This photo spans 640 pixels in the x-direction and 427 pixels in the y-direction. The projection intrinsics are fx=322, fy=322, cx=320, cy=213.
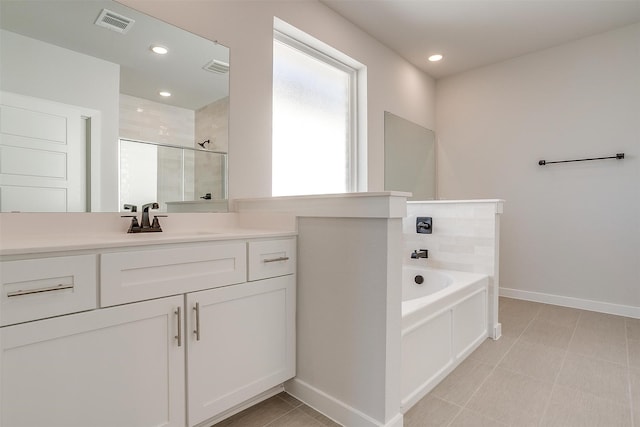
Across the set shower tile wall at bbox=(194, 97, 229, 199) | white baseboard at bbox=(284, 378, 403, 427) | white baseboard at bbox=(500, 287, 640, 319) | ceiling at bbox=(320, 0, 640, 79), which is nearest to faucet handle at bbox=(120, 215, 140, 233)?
shower tile wall at bbox=(194, 97, 229, 199)

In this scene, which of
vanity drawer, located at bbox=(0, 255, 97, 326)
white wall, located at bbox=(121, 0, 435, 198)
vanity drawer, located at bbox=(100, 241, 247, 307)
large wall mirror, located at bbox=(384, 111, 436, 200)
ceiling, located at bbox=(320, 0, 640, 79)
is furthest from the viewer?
large wall mirror, located at bbox=(384, 111, 436, 200)

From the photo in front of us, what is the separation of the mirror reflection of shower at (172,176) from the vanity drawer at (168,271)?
1.93ft

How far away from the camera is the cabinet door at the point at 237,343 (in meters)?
1.26

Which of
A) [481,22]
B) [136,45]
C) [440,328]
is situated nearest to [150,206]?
[136,45]

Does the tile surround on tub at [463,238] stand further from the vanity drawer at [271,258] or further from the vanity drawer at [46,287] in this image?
the vanity drawer at [46,287]

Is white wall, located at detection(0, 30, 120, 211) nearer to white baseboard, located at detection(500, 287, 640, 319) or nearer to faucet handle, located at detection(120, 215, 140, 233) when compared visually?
faucet handle, located at detection(120, 215, 140, 233)

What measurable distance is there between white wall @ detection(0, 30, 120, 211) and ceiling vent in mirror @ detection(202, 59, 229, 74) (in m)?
0.49

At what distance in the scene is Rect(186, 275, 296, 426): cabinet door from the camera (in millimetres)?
1256

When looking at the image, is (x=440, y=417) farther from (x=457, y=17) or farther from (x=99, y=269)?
(x=457, y=17)

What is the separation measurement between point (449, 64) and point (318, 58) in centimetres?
176

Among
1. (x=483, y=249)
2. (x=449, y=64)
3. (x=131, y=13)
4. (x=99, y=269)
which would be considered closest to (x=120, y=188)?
(x=99, y=269)

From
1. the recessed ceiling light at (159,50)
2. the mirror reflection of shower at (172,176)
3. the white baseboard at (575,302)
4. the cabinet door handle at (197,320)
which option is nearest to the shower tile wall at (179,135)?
the mirror reflection of shower at (172,176)

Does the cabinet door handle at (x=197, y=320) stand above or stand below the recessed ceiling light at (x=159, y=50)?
below

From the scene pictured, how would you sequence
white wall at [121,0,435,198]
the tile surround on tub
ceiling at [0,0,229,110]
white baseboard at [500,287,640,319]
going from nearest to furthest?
ceiling at [0,0,229,110]
white wall at [121,0,435,198]
the tile surround on tub
white baseboard at [500,287,640,319]
